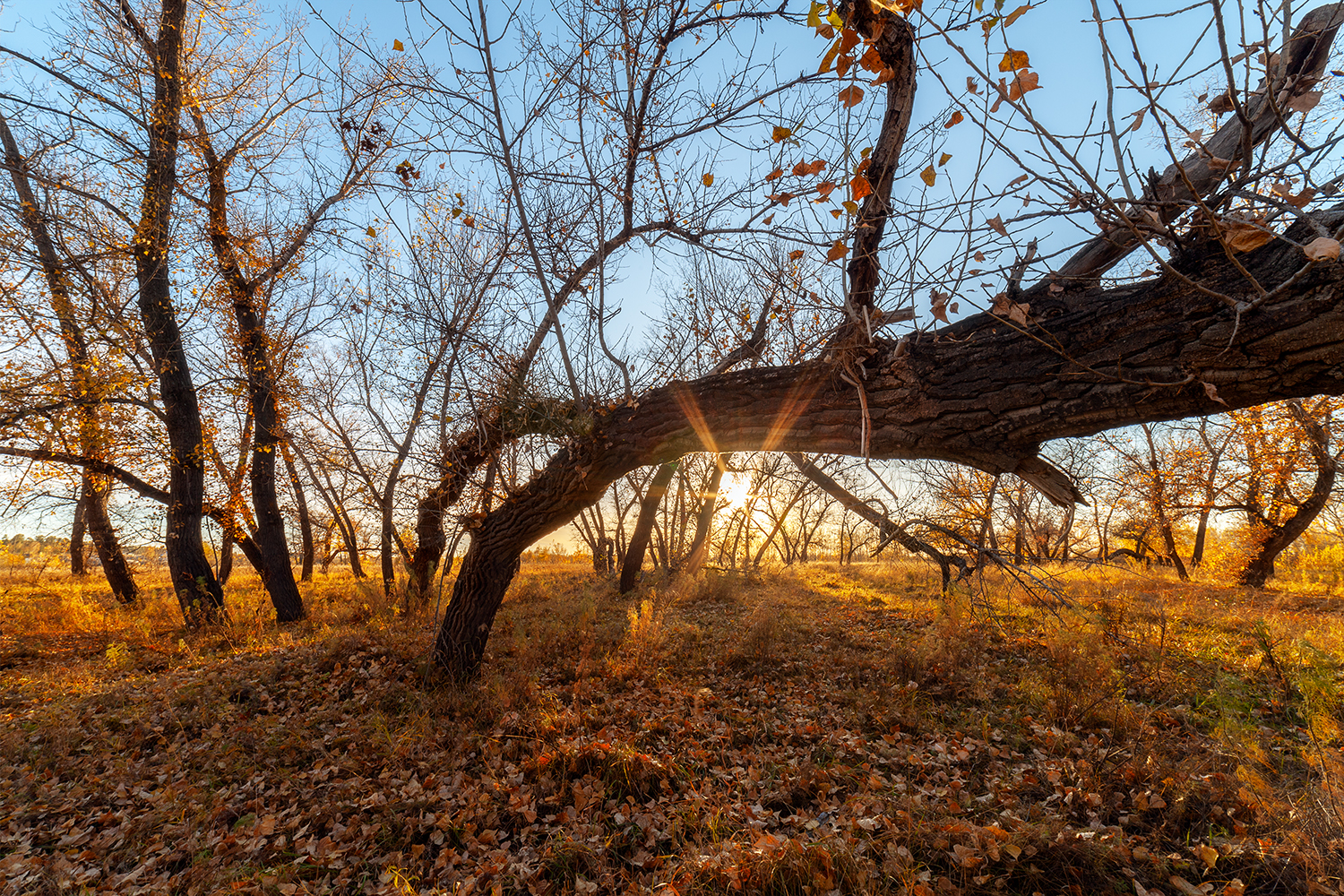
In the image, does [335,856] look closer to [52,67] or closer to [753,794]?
[753,794]

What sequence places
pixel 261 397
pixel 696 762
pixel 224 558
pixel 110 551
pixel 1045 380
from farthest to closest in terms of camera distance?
pixel 224 558
pixel 110 551
pixel 261 397
pixel 696 762
pixel 1045 380

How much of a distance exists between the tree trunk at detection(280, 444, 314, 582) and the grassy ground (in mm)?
3419

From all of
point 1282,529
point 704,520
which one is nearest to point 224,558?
point 704,520

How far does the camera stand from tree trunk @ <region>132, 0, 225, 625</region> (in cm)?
669

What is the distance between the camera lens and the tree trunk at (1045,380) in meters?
1.82

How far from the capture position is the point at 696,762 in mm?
3506

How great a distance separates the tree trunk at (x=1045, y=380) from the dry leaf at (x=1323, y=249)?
230mm

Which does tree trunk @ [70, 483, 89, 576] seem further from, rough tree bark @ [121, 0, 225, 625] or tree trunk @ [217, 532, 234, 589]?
rough tree bark @ [121, 0, 225, 625]

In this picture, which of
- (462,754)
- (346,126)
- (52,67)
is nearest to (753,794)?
(462,754)

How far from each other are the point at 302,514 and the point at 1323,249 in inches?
666

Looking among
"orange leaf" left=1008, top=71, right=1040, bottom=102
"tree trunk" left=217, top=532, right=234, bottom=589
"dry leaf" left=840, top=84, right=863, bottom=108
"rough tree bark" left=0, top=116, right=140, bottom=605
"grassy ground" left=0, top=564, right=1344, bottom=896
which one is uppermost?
"rough tree bark" left=0, top=116, right=140, bottom=605

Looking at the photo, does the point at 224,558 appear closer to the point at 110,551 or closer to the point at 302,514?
the point at 302,514

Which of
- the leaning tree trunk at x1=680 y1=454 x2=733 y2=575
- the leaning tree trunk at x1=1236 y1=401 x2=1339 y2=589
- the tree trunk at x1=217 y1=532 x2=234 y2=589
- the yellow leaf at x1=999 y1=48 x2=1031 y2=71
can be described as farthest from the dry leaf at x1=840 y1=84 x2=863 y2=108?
the tree trunk at x1=217 y1=532 x2=234 y2=589

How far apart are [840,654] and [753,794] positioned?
2791mm
